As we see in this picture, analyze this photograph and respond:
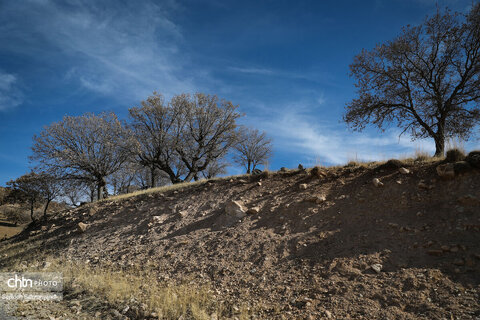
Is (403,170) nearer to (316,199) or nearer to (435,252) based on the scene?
(316,199)

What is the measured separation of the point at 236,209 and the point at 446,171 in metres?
6.59

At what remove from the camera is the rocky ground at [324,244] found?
524cm

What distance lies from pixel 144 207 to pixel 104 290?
6.31m

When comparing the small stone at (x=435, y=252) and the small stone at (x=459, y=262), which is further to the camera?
the small stone at (x=435, y=252)

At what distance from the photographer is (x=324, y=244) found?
7121mm

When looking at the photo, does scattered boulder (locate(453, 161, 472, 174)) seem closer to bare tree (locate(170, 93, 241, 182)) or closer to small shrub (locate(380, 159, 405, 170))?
small shrub (locate(380, 159, 405, 170))

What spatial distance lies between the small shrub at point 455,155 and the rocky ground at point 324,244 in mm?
470

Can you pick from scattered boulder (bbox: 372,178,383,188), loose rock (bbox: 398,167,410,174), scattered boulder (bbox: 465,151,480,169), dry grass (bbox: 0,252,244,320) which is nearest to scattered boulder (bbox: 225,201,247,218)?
dry grass (bbox: 0,252,244,320)

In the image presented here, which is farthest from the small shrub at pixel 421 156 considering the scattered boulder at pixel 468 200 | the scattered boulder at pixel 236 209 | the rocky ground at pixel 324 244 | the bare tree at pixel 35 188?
the bare tree at pixel 35 188

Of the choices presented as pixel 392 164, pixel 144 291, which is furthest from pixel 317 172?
pixel 144 291

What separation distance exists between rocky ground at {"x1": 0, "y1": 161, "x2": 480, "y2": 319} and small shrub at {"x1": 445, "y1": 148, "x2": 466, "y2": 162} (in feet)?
1.54

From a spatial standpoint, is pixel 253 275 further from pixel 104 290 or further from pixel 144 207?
pixel 144 207

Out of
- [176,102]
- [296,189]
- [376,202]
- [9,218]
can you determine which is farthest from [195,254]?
[9,218]

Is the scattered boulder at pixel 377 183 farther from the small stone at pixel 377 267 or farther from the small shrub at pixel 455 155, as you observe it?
the small stone at pixel 377 267
